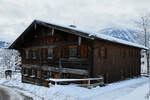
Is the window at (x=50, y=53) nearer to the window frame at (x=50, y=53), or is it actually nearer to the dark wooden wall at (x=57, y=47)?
the window frame at (x=50, y=53)

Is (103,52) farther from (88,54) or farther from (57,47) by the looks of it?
(57,47)

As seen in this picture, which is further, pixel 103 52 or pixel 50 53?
pixel 50 53

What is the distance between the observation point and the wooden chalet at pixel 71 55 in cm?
1292

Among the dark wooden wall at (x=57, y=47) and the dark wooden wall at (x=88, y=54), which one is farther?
the dark wooden wall at (x=57, y=47)

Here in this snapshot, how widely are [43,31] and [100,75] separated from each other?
9.36 m

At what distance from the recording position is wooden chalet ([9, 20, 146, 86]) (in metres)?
12.9

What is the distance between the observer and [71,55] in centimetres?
1462

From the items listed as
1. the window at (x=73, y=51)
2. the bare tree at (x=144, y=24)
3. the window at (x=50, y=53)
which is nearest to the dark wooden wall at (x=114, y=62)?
the window at (x=73, y=51)

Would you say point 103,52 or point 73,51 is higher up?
point 73,51

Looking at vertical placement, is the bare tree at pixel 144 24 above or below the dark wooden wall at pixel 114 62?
above

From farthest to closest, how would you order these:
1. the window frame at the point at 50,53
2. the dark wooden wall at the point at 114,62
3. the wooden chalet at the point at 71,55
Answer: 1. the window frame at the point at 50,53
2. the dark wooden wall at the point at 114,62
3. the wooden chalet at the point at 71,55

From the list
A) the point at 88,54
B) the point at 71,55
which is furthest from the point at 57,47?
the point at 88,54

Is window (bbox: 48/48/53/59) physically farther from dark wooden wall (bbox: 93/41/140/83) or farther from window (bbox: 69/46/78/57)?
dark wooden wall (bbox: 93/41/140/83)

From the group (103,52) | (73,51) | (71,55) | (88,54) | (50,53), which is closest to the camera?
(88,54)
